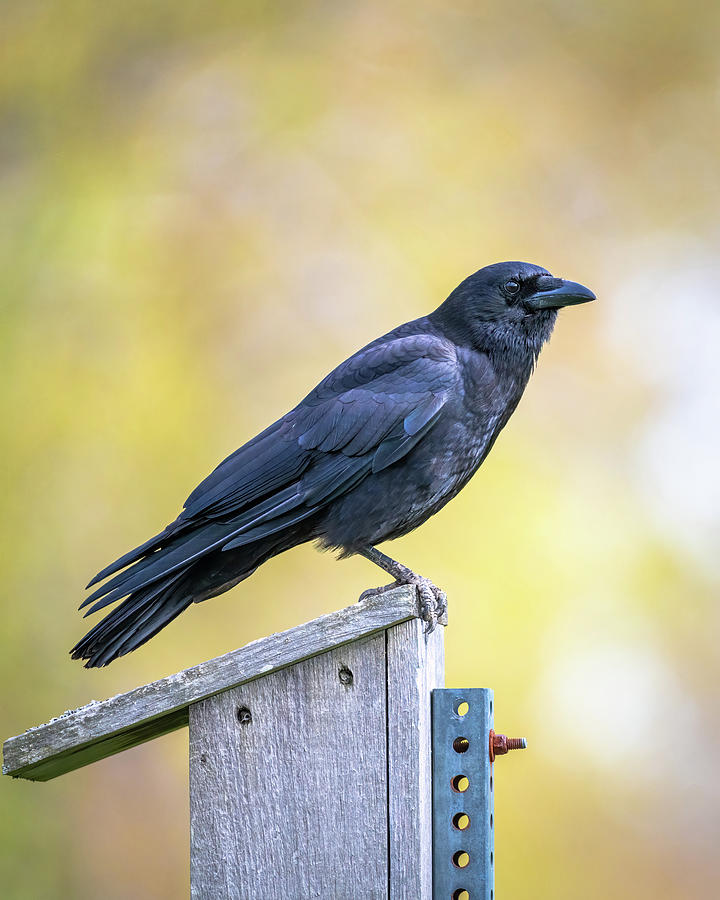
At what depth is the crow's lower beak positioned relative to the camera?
244 centimetres

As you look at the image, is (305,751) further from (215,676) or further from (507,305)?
(507,305)

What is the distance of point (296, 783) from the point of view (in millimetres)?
1876

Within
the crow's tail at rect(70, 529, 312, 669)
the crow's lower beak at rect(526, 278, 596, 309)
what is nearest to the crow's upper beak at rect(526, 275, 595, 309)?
the crow's lower beak at rect(526, 278, 596, 309)

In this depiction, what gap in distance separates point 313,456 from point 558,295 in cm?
72

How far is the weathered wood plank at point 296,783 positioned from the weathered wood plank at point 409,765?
0.02 metres

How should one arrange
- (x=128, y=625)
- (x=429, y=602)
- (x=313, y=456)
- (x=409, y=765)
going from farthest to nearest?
(x=313, y=456), (x=128, y=625), (x=429, y=602), (x=409, y=765)

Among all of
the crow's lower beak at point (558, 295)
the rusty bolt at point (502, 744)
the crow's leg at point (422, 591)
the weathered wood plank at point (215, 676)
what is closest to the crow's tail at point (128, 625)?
the weathered wood plank at point (215, 676)

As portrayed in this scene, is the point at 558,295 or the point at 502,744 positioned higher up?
the point at 558,295

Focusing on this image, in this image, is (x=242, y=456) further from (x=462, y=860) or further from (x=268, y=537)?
(x=462, y=860)

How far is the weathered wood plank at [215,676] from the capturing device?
6.14ft

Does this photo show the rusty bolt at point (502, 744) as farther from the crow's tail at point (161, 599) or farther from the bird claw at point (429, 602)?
the crow's tail at point (161, 599)

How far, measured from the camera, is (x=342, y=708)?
1.89 metres

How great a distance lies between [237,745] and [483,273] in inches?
50.3

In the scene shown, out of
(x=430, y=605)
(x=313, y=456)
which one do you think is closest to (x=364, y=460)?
(x=313, y=456)
